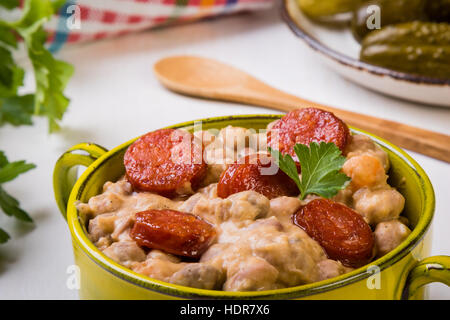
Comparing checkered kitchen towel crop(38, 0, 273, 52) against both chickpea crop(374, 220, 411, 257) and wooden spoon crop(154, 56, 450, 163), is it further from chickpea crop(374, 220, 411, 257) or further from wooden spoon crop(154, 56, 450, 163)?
chickpea crop(374, 220, 411, 257)

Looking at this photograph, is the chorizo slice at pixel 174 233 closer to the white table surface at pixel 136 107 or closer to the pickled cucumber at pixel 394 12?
the white table surface at pixel 136 107

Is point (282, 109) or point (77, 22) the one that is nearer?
point (282, 109)

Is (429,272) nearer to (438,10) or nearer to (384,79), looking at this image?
(384,79)

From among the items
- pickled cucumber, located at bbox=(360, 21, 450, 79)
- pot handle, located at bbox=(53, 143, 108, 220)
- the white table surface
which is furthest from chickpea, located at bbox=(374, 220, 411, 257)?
pickled cucumber, located at bbox=(360, 21, 450, 79)

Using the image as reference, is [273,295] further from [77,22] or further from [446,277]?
[77,22]

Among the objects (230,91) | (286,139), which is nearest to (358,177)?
(286,139)

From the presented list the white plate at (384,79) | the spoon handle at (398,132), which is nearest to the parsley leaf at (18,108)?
the spoon handle at (398,132)
